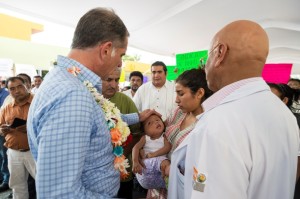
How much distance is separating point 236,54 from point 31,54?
13.9 metres

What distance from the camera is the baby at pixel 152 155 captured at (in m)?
2.27

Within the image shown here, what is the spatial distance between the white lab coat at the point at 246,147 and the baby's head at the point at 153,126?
1.39 metres

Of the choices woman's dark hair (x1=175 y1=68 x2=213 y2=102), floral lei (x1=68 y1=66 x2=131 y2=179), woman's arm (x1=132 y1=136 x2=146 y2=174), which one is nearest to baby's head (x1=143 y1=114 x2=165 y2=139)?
woman's arm (x1=132 y1=136 x2=146 y2=174)

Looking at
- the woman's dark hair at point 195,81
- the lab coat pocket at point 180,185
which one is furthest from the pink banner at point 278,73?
the lab coat pocket at point 180,185

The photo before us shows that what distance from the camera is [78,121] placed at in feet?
3.47

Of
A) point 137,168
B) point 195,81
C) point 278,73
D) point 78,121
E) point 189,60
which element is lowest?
point 137,168

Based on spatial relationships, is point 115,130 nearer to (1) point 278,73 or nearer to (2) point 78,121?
(2) point 78,121

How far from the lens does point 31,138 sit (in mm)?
1291

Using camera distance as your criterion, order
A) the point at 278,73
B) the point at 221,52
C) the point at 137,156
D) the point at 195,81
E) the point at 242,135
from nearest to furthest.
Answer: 1. the point at 242,135
2. the point at 221,52
3. the point at 195,81
4. the point at 137,156
5. the point at 278,73

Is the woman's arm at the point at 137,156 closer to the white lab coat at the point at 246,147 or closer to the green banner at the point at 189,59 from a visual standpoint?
the white lab coat at the point at 246,147

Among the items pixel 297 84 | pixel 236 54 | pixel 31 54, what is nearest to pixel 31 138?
pixel 236 54

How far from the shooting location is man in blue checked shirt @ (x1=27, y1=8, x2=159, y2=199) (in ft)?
3.40

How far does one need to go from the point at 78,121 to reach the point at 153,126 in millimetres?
1505

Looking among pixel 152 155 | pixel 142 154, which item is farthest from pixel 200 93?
pixel 142 154
